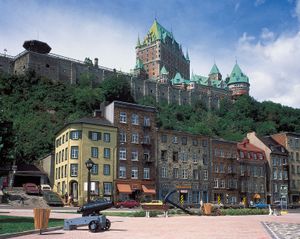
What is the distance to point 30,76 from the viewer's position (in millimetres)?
106438

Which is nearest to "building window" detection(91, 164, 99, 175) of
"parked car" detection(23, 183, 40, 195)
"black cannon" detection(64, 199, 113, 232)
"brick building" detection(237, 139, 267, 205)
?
"parked car" detection(23, 183, 40, 195)

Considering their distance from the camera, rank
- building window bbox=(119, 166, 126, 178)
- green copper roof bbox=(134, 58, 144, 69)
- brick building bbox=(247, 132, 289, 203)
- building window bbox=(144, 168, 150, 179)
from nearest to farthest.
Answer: building window bbox=(119, 166, 126, 178) → building window bbox=(144, 168, 150, 179) → brick building bbox=(247, 132, 289, 203) → green copper roof bbox=(134, 58, 144, 69)

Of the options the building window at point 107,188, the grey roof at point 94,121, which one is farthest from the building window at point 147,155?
the building window at point 107,188

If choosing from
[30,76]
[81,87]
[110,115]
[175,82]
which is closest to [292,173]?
[110,115]

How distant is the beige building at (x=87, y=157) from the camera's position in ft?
181

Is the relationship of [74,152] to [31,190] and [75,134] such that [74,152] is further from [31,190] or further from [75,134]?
[31,190]

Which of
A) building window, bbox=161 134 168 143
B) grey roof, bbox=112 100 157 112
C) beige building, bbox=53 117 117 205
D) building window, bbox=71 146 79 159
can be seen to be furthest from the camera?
building window, bbox=161 134 168 143

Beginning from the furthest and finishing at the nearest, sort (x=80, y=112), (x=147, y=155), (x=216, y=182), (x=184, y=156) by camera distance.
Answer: (x=80, y=112) → (x=216, y=182) → (x=184, y=156) → (x=147, y=155)

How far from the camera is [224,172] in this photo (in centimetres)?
6956

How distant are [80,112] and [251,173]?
4339cm

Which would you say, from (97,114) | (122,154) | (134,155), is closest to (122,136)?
(122,154)

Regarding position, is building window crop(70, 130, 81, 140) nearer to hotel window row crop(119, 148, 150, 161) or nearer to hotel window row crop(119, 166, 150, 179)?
hotel window row crop(119, 148, 150, 161)

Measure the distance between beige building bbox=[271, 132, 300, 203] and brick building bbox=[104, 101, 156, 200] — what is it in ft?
106

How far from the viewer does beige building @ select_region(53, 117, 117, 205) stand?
55031mm
